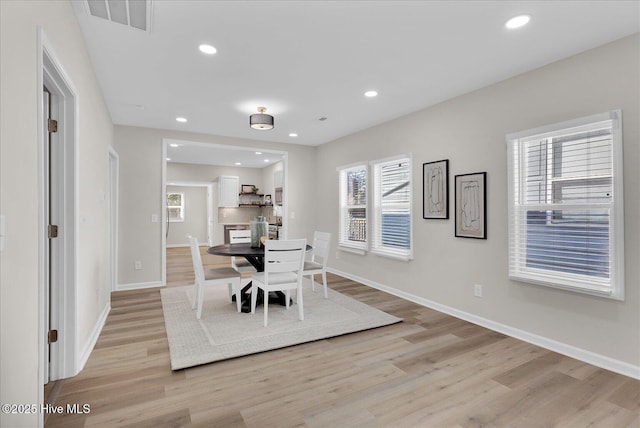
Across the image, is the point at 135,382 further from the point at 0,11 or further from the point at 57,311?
the point at 0,11

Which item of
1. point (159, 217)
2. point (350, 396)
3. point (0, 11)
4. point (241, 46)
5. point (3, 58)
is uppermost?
point (241, 46)

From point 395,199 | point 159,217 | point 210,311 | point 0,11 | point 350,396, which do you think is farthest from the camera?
point 159,217

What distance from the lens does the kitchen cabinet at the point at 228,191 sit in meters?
9.73

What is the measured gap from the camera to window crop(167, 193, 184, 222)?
1053cm

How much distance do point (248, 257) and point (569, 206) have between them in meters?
3.30

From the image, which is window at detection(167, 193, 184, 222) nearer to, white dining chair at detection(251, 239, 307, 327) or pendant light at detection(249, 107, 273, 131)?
pendant light at detection(249, 107, 273, 131)

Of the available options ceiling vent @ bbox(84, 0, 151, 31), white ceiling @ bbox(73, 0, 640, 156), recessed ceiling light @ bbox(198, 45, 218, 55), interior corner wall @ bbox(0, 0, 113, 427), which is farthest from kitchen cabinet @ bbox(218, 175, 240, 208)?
interior corner wall @ bbox(0, 0, 113, 427)

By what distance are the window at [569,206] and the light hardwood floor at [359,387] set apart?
747mm

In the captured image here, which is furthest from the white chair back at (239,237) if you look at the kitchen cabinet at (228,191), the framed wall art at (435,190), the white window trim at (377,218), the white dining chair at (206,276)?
the kitchen cabinet at (228,191)

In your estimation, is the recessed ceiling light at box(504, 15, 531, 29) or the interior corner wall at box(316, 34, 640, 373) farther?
the interior corner wall at box(316, 34, 640, 373)

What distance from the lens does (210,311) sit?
149 inches

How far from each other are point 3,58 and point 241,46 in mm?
1710

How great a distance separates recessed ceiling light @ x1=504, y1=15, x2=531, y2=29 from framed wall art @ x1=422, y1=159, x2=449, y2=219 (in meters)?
1.69

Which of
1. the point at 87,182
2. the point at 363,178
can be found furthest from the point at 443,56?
the point at 87,182
